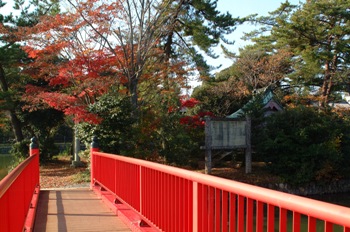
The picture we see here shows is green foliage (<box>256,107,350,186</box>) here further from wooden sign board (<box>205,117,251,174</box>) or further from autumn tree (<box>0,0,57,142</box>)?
autumn tree (<box>0,0,57,142</box>)

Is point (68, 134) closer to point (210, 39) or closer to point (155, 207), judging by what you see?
point (210, 39)

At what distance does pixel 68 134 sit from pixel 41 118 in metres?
21.4

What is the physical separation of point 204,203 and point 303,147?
13531 millimetres

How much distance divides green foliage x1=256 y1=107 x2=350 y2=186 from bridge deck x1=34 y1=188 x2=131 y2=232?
9032 millimetres

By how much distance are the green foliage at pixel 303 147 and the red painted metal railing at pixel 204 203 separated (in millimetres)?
10362

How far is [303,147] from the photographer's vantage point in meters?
16.2

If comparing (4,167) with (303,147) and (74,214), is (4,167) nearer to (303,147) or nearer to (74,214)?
(303,147)

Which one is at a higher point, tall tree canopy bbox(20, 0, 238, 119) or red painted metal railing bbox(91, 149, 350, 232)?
tall tree canopy bbox(20, 0, 238, 119)

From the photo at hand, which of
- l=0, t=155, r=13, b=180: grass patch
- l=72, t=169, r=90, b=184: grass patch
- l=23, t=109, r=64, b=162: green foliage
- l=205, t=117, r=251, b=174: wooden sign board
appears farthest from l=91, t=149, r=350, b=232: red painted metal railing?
l=0, t=155, r=13, b=180: grass patch

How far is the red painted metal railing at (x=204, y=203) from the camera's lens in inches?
86.7

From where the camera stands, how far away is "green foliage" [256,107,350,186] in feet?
52.1

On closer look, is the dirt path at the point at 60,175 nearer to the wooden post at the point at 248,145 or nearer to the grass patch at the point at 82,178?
the grass patch at the point at 82,178

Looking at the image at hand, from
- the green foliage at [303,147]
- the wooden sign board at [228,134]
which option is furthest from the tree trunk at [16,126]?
the green foliage at [303,147]

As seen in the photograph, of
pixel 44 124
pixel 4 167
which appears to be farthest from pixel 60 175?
pixel 4 167
